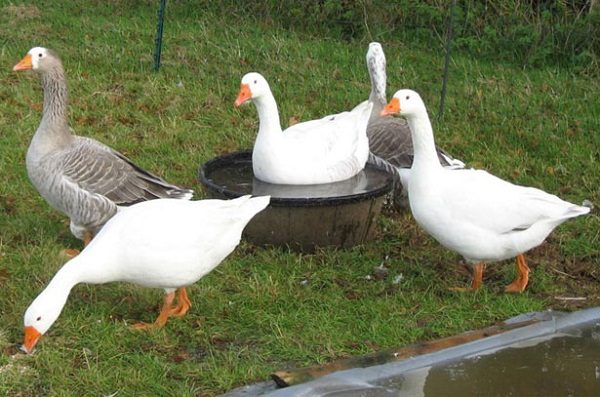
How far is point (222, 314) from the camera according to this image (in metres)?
5.45

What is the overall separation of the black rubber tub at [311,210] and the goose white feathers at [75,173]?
1.34 ft

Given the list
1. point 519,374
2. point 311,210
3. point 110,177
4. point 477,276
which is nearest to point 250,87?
point 311,210

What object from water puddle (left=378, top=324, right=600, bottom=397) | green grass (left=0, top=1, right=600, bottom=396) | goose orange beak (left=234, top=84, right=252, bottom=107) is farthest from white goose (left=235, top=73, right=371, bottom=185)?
water puddle (left=378, top=324, right=600, bottom=397)

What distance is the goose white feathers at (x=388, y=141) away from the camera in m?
7.01

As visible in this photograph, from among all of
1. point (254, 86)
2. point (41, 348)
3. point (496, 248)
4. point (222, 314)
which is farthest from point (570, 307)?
point (41, 348)

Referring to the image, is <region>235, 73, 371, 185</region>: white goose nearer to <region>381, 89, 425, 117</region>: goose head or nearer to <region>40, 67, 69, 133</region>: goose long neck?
<region>381, 89, 425, 117</region>: goose head

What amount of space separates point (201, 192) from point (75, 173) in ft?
3.94

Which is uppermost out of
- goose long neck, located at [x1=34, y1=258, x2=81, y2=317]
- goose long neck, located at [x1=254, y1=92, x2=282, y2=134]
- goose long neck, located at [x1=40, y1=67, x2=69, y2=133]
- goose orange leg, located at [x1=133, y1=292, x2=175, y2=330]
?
goose long neck, located at [x1=40, y1=67, x2=69, y2=133]

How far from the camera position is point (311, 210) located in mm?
6016

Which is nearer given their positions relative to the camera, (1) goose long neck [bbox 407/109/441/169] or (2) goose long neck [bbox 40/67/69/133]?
(1) goose long neck [bbox 407/109/441/169]

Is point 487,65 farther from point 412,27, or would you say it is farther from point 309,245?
point 309,245

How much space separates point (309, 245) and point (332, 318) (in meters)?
0.84

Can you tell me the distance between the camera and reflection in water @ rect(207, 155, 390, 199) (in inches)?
244

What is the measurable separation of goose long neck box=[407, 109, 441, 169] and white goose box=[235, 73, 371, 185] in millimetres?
752
